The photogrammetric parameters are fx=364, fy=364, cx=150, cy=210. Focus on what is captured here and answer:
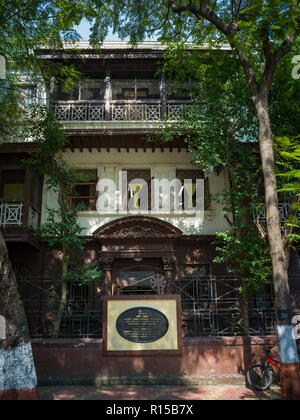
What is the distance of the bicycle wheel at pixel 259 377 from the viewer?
27.9 ft

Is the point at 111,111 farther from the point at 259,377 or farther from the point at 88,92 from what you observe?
the point at 259,377

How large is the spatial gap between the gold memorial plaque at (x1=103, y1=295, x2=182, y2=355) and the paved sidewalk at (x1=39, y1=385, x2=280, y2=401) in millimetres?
895

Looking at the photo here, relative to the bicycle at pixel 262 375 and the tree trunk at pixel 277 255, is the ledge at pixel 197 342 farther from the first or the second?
the tree trunk at pixel 277 255

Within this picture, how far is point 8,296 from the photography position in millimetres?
6746

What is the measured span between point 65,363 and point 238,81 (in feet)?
32.0

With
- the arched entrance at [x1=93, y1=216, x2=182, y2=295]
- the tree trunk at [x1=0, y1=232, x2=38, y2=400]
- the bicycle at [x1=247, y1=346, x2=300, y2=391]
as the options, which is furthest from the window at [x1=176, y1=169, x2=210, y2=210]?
the tree trunk at [x1=0, y1=232, x2=38, y2=400]

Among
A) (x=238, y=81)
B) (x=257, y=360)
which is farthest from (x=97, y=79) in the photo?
(x=257, y=360)

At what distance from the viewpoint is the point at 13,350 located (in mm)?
6594

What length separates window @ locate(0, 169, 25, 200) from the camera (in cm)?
1492

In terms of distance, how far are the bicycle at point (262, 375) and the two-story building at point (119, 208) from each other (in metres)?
3.45

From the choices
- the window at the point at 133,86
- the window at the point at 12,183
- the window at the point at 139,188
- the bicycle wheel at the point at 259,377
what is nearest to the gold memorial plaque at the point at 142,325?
the bicycle wheel at the point at 259,377

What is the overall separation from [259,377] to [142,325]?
121 inches

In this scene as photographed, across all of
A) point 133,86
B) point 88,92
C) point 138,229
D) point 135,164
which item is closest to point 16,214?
point 138,229

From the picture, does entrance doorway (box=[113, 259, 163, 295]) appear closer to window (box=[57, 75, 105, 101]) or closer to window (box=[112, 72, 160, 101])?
window (box=[112, 72, 160, 101])
